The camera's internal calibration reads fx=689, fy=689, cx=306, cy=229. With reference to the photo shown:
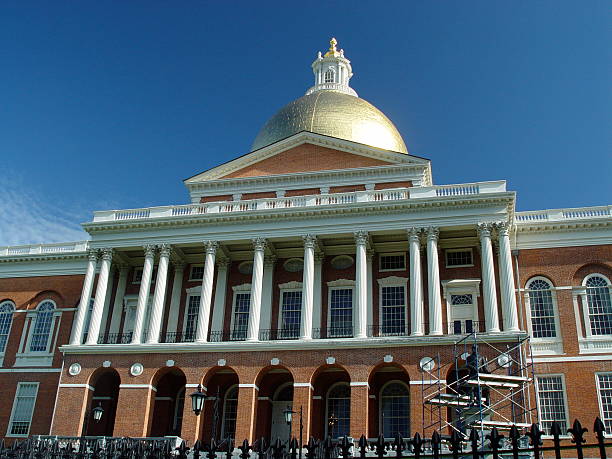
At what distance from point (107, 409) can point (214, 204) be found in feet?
43.6

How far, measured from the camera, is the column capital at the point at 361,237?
121ft

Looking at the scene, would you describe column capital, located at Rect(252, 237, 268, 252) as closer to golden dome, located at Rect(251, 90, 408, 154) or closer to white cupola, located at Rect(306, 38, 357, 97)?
golden dome, located at Rect(251, 90, 408, 154)

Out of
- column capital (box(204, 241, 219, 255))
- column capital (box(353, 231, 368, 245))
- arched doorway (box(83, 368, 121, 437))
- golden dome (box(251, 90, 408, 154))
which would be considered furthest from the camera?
golden dome (box(251, 90, 408, 154))

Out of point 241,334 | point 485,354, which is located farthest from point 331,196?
point 485,354

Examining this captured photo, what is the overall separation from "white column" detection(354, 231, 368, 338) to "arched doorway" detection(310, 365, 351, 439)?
8.18 ft

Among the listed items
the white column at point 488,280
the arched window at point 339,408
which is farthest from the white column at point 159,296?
the white column at point 488,280

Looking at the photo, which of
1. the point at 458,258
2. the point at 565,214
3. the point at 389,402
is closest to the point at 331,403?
the point at 389,402

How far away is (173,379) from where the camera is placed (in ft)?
129

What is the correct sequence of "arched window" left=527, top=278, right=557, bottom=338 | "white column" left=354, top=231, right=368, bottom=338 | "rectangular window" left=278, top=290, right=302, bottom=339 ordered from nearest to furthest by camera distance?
"white column" left=354, top=231, right=368, bottom=338, "arched window" left=527, top=278, right=557, bottom=338, "rectangular window" left=278, top=290, right=302, bottom=339

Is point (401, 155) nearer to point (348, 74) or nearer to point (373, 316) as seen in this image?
point (373, 316)

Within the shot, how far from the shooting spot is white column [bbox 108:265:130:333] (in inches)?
1613

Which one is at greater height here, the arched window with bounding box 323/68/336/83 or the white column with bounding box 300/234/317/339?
the arched window with bounding box 323/68/336/83

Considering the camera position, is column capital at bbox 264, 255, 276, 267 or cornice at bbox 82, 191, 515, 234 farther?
column capital at bbox 264, 255, 276, 267

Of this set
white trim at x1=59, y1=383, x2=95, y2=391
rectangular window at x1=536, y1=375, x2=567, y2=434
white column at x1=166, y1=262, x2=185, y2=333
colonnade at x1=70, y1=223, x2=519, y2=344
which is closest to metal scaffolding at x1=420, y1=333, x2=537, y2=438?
rectangular window at x1=536, y1=375, x2=567, y2=434
